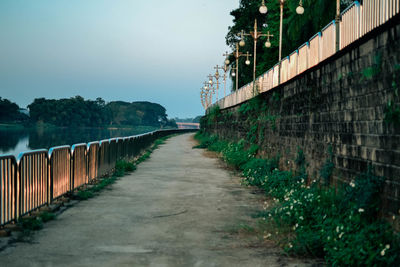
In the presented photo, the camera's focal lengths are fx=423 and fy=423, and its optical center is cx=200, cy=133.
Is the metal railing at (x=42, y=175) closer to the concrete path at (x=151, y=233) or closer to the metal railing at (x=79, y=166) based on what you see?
the metal railing at (x=79, y=166)

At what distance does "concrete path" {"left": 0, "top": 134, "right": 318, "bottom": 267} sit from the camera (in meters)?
5.36

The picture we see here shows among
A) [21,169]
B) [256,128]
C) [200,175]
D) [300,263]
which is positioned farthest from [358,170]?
[256,128]

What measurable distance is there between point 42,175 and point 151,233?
2628 mm

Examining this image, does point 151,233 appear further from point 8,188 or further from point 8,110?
point 8,110

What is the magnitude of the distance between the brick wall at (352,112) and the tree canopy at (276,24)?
19.6 m

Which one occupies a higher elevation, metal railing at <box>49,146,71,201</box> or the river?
metal railing at <box>49,146,71,201</box>

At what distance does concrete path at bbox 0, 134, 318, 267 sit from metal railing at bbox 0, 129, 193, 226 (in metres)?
0.55

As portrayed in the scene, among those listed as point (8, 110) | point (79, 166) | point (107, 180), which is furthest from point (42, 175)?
point (8, 110)

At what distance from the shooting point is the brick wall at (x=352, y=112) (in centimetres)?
566

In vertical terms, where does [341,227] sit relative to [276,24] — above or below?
below

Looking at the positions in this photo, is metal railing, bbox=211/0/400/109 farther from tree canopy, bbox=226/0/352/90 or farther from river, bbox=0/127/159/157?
tree canopy, bbox=226/0/352/90

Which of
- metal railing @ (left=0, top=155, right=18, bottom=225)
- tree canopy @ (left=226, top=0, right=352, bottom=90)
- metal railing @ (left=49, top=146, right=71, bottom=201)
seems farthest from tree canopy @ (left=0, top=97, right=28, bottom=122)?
metal railing @ (left=0, top=155, right=18, bottom=225)

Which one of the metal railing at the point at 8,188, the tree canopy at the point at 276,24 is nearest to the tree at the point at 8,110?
the tree canopy at the point at 276,24

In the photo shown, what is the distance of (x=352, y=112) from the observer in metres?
7.29
